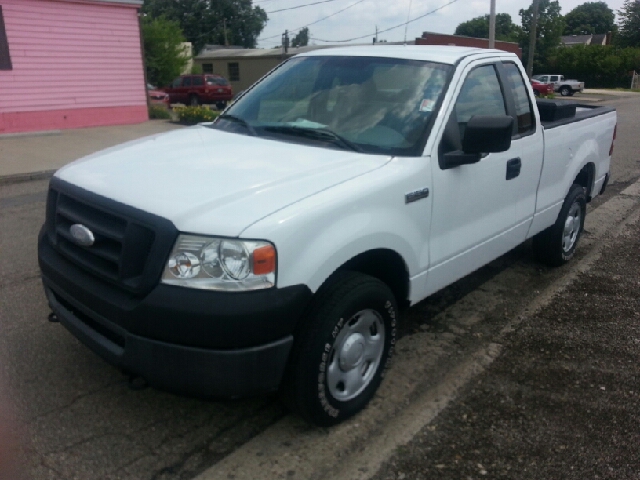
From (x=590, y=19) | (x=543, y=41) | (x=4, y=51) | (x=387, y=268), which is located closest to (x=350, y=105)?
(x=387, y=268)

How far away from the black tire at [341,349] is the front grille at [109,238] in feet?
2.49

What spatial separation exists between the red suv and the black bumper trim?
1103 inches

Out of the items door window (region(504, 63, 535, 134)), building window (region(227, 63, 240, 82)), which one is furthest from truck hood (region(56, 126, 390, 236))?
building window (region(227, 63, 240, 82))

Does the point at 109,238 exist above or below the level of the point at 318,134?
below

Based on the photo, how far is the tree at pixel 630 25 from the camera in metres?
62.9

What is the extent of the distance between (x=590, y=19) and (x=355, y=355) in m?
124

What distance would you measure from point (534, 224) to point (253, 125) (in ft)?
7.68

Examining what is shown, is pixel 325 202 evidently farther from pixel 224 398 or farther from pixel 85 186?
pixel 85 186

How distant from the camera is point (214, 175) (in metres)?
3.08

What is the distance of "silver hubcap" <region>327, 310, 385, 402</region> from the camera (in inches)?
121

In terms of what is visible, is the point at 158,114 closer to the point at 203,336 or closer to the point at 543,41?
the point at 203,336

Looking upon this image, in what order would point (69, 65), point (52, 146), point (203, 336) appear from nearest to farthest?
point (203, 336)
point (52, 146)
point (69, 65)

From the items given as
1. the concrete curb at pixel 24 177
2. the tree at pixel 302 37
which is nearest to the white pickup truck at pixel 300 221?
the concrete curb at pixel 24 177

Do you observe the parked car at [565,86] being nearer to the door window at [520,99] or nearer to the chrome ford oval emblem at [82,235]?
the door window at [520,99]
